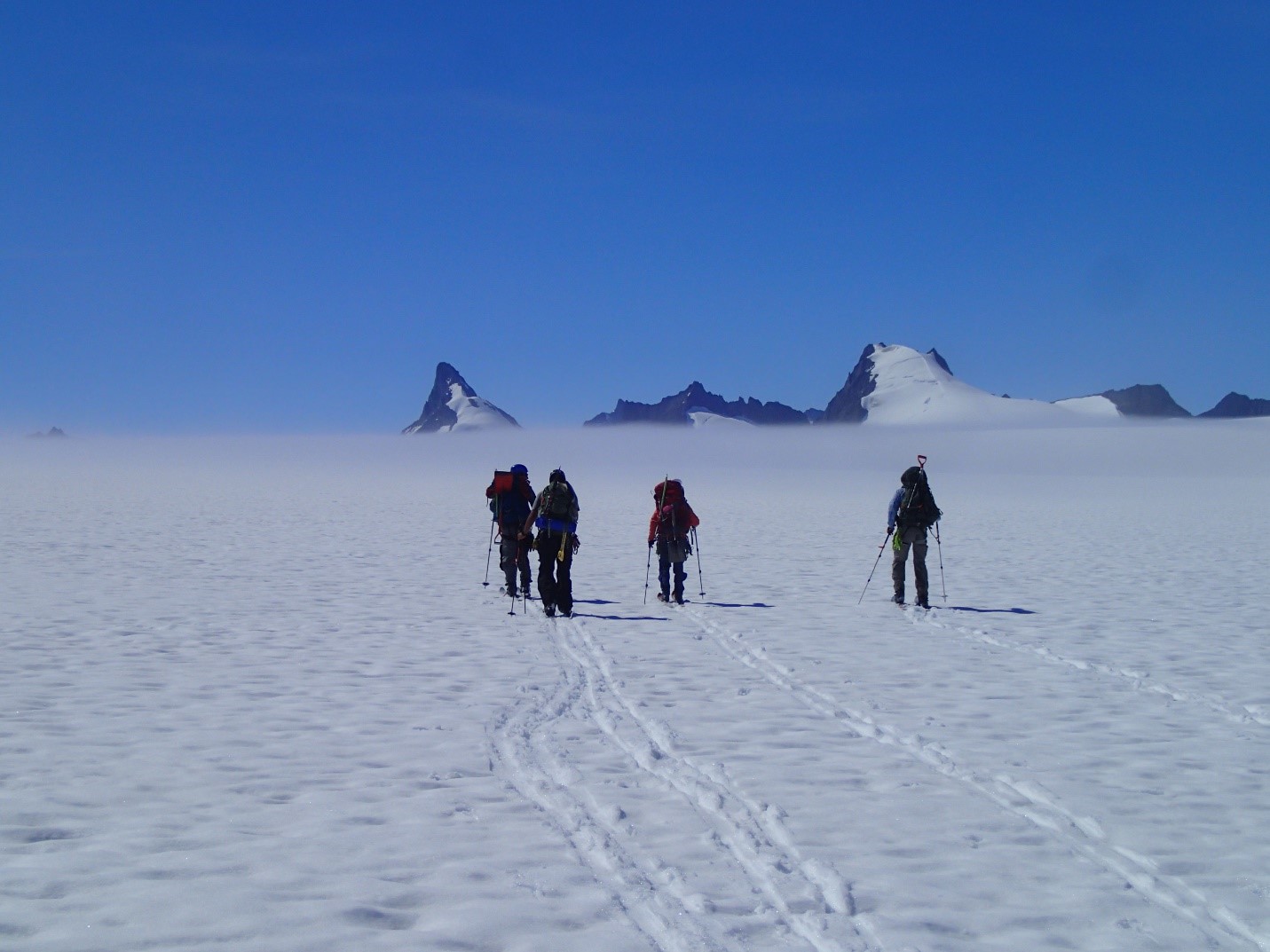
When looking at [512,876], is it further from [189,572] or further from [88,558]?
[88,558]

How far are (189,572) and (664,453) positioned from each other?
418 feet

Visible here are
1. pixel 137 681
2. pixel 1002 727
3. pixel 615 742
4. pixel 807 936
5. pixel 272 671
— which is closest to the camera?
pixel 807 936

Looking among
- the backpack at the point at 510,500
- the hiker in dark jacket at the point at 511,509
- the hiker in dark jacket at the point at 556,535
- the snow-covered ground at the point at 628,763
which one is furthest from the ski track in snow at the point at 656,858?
the backpack at the point at 510,500

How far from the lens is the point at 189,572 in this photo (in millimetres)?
18344

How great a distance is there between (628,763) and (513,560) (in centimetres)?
894

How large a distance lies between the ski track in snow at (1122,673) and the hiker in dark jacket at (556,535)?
488 cm

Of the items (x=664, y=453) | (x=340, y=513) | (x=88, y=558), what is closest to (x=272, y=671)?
(x=88, y=558)

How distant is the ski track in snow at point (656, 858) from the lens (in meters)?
4.58

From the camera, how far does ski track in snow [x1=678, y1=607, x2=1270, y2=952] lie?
4.79 m

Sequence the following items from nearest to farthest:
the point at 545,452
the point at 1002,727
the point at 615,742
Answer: the point at 615,742 < the point at 1002,727 < the point at 545,452

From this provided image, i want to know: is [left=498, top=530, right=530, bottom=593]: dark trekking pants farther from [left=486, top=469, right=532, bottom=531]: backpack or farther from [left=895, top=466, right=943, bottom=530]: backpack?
[left=895, top=466, right=943, bottom=530]: backpack

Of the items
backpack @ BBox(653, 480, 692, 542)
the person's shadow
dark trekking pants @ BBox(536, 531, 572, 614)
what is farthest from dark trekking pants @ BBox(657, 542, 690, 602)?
the person's shadow

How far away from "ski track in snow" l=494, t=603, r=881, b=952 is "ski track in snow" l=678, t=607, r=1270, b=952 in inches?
59.4

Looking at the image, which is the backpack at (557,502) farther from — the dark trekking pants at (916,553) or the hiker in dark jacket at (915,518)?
the dark trekking pants at (916,553)
